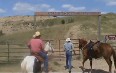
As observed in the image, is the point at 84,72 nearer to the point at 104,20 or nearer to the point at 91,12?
the point at 91,12

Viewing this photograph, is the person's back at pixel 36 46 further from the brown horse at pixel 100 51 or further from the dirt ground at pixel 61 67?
the dirt ground at pixel 61 67

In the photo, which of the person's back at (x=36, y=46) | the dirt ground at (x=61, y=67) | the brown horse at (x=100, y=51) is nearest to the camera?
the person's back at (x=36, y=46)

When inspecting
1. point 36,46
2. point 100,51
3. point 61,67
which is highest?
point 36,46

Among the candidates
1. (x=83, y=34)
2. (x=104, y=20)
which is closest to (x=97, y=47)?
(x=83, y=34)

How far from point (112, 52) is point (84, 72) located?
5.89 feet

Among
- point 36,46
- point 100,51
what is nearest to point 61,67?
point 100,51

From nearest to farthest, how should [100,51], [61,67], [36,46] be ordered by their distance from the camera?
[36,46] < [100,51] < [61,67]

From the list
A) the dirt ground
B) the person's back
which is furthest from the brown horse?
the person's back

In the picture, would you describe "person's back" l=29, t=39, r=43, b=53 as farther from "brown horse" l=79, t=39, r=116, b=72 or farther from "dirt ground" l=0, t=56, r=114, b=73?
"dirt ground" l=0, t=56, r=114, b=73

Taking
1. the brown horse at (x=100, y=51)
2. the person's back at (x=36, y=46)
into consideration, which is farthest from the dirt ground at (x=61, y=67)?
the person's back at (x=36, y=46)

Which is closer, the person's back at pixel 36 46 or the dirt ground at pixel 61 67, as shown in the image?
the person's back at pixel 36 46

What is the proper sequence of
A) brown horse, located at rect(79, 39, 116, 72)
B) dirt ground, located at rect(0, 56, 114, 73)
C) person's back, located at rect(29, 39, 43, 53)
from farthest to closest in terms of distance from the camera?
1. dirt ground, located at rect(0, 56, 114, 73)
2. brown horse, located at rect(79, 39, 116, 72)
3. person's back, located at rect(29, 39, 43, 53)

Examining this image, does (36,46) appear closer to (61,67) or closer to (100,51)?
(100,51)

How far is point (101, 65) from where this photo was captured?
21.2 metres
